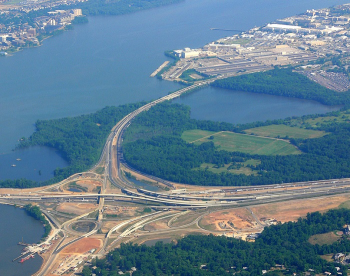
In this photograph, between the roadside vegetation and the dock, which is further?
the dock

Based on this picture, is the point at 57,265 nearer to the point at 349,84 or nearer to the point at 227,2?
the point at 349,84

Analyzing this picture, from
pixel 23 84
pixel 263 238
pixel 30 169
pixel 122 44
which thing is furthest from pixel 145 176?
pixel 122 44

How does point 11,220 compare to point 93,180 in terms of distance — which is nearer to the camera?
point 11,220

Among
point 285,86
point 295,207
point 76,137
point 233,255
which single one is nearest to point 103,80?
point 76,137

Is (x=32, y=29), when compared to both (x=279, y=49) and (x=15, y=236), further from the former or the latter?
(x=15, y=236)

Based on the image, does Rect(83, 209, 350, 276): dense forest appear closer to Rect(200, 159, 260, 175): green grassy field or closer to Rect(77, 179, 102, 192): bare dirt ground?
Rect(200, 159, 260, 175): green grassy field

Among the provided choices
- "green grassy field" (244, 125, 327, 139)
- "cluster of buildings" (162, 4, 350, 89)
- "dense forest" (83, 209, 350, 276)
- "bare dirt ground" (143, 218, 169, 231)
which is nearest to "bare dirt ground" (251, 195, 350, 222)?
"dense forest" (83, 209, 350, 276)

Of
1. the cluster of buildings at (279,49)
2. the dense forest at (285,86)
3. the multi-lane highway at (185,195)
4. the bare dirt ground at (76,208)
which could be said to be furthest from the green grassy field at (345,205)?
the cluster of buildings at (279,49)
